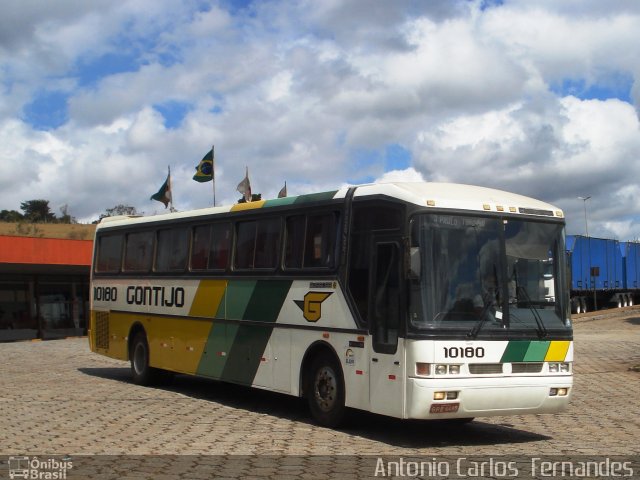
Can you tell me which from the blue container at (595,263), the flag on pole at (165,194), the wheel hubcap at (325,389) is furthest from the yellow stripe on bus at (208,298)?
the blue container at (595,263)

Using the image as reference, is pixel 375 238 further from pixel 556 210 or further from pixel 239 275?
pixel 239 275

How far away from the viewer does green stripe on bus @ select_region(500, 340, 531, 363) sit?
10.2 meters

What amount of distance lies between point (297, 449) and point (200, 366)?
5.54 metres

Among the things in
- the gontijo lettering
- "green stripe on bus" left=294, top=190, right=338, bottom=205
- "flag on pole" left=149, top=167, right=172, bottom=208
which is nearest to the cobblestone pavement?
the gontijo lettering

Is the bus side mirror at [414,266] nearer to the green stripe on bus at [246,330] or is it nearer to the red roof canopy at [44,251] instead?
the green stripe on bus at [246,330]

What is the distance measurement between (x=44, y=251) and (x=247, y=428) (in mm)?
22192

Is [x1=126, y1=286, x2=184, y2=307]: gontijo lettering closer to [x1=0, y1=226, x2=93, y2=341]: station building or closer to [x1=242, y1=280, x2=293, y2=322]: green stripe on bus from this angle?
[x1=242, y1=280, x2=293, y2=322]: green stripe on bus

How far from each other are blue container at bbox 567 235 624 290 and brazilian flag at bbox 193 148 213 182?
20.3 meters

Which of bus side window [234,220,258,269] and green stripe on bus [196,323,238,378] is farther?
green stripe on bus [196,323,238,378]

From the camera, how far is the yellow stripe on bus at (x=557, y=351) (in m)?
10.5

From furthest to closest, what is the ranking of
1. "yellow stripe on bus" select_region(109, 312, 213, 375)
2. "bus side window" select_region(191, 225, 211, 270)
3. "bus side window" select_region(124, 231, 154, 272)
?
"bus side window" select_region(124, 231, 154, 272)
"yellow stripe on bus" select_region(109, 312, 213, 375)
"bus side window" select_region(191, 225, 211, 270)

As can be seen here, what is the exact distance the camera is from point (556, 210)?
11.2m

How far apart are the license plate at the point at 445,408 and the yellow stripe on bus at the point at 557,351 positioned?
1.42 m

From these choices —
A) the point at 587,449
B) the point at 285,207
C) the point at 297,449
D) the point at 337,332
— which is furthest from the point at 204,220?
the point at 587,449
